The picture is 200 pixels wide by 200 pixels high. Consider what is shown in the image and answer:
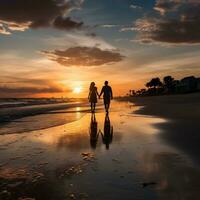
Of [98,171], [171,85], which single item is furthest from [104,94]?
[171,85]

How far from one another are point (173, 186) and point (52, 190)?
207 centimetres

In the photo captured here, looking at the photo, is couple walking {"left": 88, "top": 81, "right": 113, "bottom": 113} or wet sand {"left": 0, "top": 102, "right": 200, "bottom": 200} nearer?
wet sand {"left": 0, "top": 102, "right": 200, "bottom": 200}

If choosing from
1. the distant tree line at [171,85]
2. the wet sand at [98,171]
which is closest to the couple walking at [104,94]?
the wet sand at [98,171]

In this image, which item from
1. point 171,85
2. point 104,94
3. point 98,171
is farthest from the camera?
point 171,85

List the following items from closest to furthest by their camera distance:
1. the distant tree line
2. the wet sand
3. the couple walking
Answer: the wet sand < the couple walking < the distant tree line

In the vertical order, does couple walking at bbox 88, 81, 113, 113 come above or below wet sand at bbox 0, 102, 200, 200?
above

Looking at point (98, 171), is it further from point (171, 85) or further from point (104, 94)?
point (171, 85)

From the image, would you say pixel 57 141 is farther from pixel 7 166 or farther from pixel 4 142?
pixel 7 166

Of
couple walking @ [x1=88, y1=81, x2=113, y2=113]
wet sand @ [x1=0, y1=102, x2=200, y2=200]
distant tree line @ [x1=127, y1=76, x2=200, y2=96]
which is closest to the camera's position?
wet sand @ [x1=0, y1=102, x2=200, y2=200]

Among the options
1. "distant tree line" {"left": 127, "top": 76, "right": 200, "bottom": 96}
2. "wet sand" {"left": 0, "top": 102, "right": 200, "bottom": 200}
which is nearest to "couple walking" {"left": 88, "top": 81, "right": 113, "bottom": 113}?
"wet sand" {"left": 0, "top": 102, "right": 200, "bottom": 200}

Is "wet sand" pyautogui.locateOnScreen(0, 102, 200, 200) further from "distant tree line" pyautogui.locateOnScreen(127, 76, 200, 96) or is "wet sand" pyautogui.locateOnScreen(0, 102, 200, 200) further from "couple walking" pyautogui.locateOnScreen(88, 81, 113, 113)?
"distant tree line" pyautogui.locateOnScreen(127, 76, 200, 96)

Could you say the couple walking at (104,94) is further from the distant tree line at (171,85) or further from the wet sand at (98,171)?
the distant tree line at (171,85)

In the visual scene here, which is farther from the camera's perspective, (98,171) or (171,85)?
(171,85)

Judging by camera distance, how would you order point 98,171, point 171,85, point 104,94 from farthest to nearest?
point 171,85, point 104,94, point 98,171
